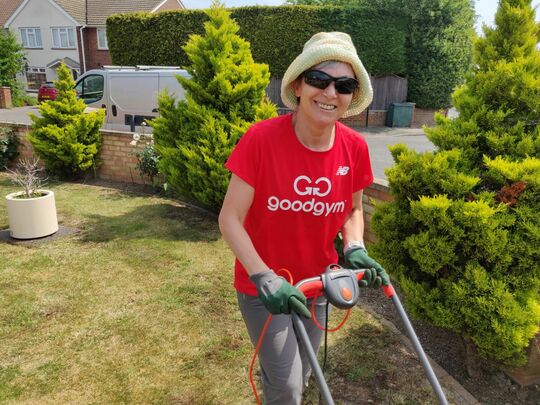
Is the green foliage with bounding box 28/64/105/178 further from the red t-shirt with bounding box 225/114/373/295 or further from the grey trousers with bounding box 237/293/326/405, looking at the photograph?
the grey trousers with bounding box 237/293/326/405

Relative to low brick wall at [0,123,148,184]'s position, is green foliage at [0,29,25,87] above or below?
above

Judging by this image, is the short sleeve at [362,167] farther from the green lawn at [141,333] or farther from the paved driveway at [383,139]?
the paved driveway at [383,139]

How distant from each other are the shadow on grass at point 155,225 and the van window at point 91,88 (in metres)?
6.44

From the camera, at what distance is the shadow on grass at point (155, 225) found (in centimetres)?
637

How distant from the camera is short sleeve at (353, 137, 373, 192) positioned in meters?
2.43

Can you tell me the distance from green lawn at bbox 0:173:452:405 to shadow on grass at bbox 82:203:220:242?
0.09 meters

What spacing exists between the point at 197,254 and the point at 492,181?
3.72 metres

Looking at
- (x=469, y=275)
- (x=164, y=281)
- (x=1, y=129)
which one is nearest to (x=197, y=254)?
(x=164, y=281)

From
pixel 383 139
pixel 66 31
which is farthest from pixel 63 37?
pixel 383 139

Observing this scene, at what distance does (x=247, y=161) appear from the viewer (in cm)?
209

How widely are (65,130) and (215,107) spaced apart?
400cm

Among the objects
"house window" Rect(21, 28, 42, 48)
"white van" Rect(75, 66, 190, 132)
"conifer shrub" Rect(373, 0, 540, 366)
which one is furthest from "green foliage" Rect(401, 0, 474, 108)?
"house window" Rect(21, 28, 42, 48)

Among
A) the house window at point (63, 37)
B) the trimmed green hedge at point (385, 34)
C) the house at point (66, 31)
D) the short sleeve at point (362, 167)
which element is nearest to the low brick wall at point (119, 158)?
the short sleeve at point (362, 167)

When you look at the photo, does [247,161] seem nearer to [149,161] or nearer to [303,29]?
[149,161]
